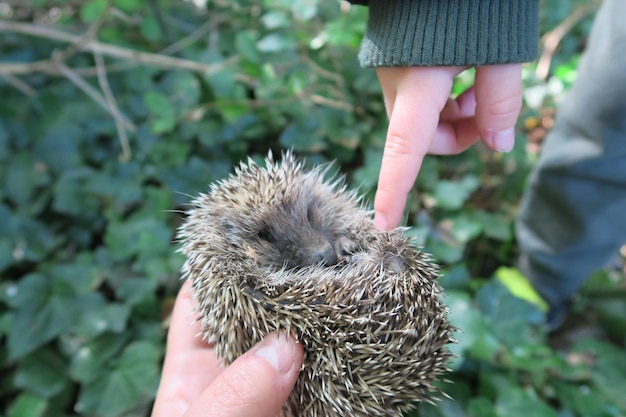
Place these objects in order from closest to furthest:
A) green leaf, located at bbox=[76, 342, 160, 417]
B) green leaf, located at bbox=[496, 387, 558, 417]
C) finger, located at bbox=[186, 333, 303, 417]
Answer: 1. finger, located at bbox=[186, 333, 303, 417]
2. green leaf, located at bbox=[496, 387, 558, 417]
3. green leaf, located at bbox=[76, 342, 160, 417]

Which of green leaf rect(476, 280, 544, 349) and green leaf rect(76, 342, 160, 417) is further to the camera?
green leaf rect(476, 280, 544, 349)

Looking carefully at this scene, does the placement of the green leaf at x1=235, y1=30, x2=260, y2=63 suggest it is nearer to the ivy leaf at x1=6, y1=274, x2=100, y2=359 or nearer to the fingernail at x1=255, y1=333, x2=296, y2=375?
the ivy leaf at x1=6, y1=274, x2=100, y2=359

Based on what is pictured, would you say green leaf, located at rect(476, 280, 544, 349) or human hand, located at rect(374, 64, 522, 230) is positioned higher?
human hand, located at rect(374, 64, 522, 230)

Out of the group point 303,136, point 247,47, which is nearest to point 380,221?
point 303,136

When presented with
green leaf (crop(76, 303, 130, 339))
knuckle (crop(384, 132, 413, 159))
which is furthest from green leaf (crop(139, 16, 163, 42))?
knuckle (crop(384, 132, 413, 159))

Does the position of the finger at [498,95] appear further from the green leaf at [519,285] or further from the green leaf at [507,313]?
the green leaf at [519,285]

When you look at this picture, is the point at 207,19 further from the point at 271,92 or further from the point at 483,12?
the point at 483,12
